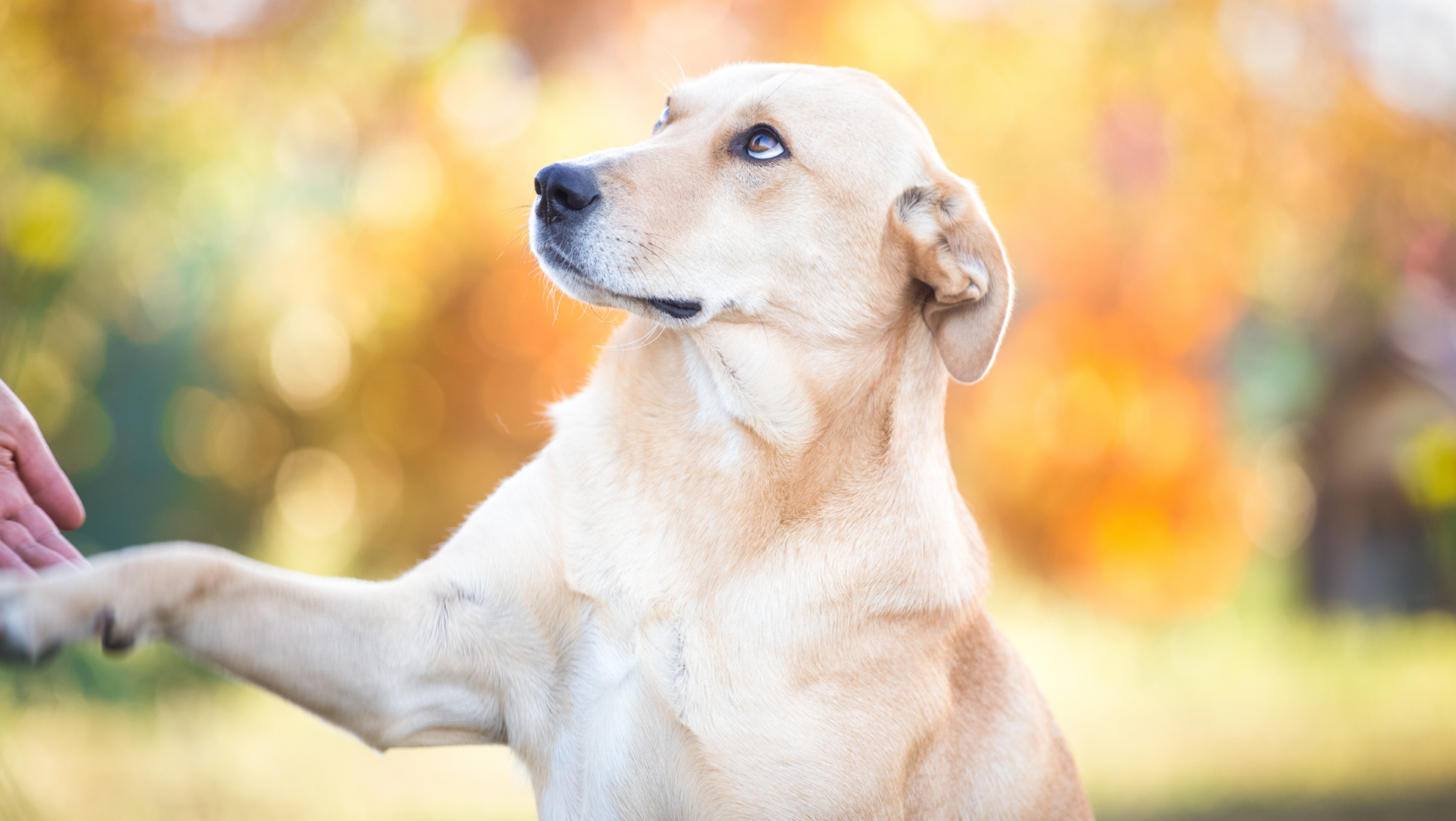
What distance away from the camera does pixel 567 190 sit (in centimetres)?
235

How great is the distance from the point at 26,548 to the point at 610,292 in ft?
4.42

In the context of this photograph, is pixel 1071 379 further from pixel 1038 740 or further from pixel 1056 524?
pixel 1038 740

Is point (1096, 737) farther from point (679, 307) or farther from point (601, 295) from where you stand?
point (601, 295)

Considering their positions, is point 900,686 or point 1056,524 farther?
point 1056,524

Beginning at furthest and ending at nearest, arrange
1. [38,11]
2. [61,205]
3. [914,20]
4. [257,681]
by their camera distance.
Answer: [914,20]
[38,11]
[61,205]
[257,681]

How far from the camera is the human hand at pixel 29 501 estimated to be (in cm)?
209

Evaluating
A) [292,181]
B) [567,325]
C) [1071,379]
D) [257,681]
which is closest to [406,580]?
[257,681]

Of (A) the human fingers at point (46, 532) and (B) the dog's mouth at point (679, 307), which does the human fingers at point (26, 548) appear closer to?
(A) the human fingers at point (46, 532)

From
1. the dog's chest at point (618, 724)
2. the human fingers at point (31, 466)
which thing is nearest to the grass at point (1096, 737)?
the human fingers at point (31, 466)

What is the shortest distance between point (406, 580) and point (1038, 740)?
162 centimetres

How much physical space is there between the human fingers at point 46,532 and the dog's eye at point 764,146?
1.80m

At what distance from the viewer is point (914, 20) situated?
23.7 ft

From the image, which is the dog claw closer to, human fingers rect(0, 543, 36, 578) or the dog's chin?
human fingers rect(0, 543, 36, 578)

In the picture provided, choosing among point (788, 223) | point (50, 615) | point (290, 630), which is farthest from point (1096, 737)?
point (50, 615)
